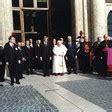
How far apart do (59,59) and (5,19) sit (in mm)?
2892

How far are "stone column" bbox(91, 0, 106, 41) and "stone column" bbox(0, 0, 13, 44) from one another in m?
3.87

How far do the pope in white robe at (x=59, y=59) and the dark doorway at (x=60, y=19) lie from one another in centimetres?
302

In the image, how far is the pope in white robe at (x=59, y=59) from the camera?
1784 cm

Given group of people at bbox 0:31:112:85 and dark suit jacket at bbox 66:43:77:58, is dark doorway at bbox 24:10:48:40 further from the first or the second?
dark suit jacket at bbox 66:43:77:58

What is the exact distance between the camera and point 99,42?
1783 cm

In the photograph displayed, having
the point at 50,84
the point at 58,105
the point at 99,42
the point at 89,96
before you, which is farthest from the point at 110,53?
the point at 58,105

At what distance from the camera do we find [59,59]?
18.0 metres

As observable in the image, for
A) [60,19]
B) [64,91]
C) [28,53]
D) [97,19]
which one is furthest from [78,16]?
[64,91]

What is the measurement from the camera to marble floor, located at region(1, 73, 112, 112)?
1030 centimetres

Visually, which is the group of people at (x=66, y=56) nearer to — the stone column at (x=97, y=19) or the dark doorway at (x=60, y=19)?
the stone column at (x=97, y=19)

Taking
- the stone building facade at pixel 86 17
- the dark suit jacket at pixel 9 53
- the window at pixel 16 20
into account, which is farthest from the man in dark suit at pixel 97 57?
the window at pixel 16 20

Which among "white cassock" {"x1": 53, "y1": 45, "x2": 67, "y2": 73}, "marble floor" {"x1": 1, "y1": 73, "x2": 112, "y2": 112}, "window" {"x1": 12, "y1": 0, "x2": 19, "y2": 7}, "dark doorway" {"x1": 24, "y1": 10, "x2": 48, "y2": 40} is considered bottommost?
"marble floor" {"x1": 1, "y1": 73, "x2": 112, "y2": 112}

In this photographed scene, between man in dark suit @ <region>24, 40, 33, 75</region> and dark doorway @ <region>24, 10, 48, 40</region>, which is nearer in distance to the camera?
man in dark suit @ <region>24, 40, 33, 75</region>

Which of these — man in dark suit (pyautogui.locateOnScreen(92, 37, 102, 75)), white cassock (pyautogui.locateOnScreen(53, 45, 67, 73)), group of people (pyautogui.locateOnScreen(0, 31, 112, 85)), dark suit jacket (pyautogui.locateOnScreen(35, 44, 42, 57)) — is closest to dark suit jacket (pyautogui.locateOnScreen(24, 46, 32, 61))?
group of people (pyautogui.locateOnScreen(0, 31, 112, 85))
